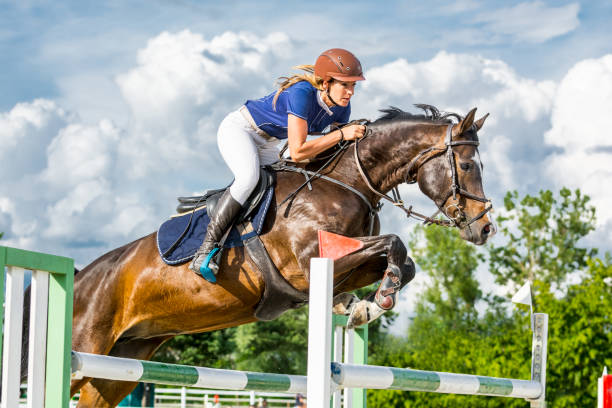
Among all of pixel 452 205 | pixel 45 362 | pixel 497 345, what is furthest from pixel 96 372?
pixel 497 345

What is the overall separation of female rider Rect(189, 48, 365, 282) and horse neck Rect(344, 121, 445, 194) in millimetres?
123

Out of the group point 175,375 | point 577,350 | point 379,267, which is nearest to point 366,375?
point 175,375

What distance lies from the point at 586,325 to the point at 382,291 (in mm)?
18129

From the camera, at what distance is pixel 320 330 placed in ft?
9.70

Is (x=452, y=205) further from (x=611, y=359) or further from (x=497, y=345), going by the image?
(x=497, y=345)

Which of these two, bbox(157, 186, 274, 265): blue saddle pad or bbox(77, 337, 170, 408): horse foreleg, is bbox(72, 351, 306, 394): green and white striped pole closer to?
bbox(157, 186, 274, 265): blue saddle pad

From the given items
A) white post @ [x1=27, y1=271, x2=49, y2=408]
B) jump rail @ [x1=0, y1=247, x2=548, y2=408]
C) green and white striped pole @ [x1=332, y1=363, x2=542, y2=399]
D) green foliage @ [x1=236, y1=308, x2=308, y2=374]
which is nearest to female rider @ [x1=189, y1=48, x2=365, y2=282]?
jump rail @ [x1=0, y1=247, x2=548, y2=408]

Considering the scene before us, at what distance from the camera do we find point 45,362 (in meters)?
2.71

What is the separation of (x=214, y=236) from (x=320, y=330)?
5.32 feet

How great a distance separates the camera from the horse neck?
15.0 ft

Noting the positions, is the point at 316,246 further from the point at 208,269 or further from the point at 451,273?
the point at 451,273

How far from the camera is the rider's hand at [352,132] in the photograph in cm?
459

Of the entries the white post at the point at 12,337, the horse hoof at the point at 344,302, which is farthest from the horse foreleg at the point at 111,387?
the white post at the point at 12,337

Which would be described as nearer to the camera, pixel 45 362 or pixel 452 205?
pixel 45 362
